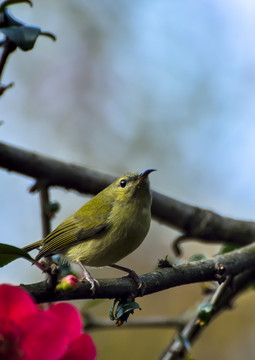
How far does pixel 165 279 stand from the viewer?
2027 mm

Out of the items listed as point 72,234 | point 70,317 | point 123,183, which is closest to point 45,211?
point 72,234

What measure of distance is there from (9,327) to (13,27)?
1.17m

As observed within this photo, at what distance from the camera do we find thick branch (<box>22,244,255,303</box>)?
4.65 ft

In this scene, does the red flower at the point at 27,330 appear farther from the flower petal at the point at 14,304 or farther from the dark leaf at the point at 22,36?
the dark leaf at the point at 22,36

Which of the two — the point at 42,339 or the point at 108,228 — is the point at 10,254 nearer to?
the point at 42,339

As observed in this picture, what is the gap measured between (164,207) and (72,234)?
69 cm

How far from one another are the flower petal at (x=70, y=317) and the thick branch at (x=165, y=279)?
1.17 ft

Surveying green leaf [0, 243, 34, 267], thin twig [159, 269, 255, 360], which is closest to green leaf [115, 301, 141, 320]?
green leaf [0, 243, 34, 267]

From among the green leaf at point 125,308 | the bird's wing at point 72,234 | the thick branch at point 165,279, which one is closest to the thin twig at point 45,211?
the bird's wing at point 72,234

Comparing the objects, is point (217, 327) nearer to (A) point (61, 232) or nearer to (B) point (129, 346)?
(B) point (129, 346)

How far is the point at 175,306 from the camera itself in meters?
5.30

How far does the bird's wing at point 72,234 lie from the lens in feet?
9.61

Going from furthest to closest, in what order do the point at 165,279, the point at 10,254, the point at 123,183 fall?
1. the point at 123,183
2. the point at 165,279
3. the point at 10,254

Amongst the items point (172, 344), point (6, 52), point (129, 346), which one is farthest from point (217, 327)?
point (6, 52)
